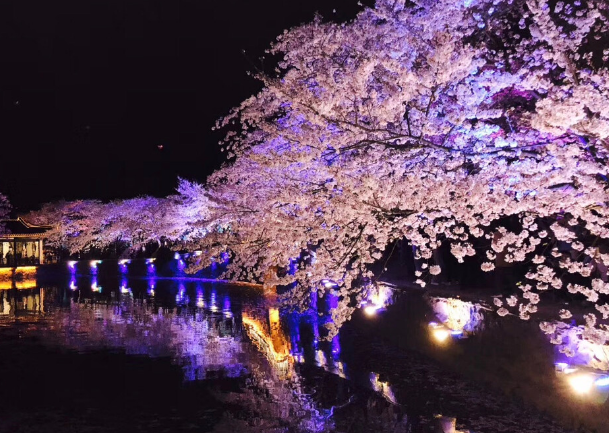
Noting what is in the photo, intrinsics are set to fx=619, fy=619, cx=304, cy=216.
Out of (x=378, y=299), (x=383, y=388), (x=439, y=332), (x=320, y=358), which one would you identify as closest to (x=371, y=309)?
(x=378, y=299)

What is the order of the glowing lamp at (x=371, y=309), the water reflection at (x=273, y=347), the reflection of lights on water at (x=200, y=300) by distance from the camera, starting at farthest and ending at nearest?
the reflection of lights on water at (x=200, y=300)
the glowing lamp at (x=371, y=309)
the water reflection at (x=273, y=347)

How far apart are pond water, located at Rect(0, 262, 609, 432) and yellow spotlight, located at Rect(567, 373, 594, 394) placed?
0.19 ft

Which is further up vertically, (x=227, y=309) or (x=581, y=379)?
(x=227, y=309)

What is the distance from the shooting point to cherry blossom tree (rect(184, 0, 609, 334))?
704cm

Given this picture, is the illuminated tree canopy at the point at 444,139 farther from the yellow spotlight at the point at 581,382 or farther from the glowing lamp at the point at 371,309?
the glowing lamp at the point at 371,309

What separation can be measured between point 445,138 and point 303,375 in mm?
4664

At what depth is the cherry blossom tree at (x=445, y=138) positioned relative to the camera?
7.04 metres

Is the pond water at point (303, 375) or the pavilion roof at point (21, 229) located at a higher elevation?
the pavilion roof at point (21, 229)

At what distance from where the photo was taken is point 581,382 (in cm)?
711

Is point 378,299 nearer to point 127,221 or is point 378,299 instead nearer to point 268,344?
point 268,344

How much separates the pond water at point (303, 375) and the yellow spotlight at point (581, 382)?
0.19 feet

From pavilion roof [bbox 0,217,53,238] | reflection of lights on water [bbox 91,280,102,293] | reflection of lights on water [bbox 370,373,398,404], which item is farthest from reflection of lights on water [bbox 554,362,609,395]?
pavilion roof [bbox 0,217,53,238]

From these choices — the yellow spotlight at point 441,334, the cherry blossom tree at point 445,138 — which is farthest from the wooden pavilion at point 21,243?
the yellow spotlight at point 441,334

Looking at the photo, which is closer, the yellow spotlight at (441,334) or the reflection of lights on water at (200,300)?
the yellow spotlight at (441,334)
